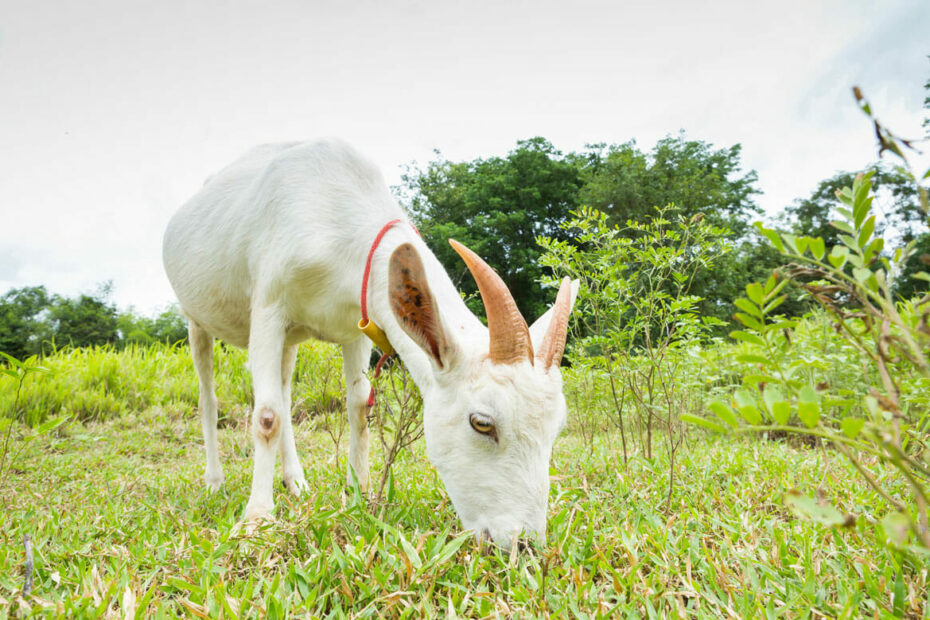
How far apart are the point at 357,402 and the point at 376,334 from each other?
0.96 m

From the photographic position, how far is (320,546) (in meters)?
1.89

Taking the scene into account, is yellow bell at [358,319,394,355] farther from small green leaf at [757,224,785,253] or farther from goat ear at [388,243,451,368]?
small green leaf at [757,224,785,253]

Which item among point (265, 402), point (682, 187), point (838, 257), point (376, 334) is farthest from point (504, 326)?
point (682, 187)

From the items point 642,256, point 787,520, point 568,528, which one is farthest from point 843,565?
point 642,256

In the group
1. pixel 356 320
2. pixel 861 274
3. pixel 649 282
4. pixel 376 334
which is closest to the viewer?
pixel 861 274

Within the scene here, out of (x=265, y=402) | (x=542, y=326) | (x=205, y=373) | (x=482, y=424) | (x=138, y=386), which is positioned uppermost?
(x=542, y=326)

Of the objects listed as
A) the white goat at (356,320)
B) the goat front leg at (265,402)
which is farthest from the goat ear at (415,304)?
the goat front leg at (265,402)

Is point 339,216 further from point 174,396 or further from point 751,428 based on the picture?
point 174,396

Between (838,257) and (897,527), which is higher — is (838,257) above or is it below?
above

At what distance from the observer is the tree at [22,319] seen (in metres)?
42.0

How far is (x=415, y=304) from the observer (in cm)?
196

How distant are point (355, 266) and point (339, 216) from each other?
0.35 metres

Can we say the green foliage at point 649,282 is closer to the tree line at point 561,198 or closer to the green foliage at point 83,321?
the tree line at point 561,198

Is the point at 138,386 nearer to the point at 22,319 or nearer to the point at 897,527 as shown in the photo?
the point at 897,527
